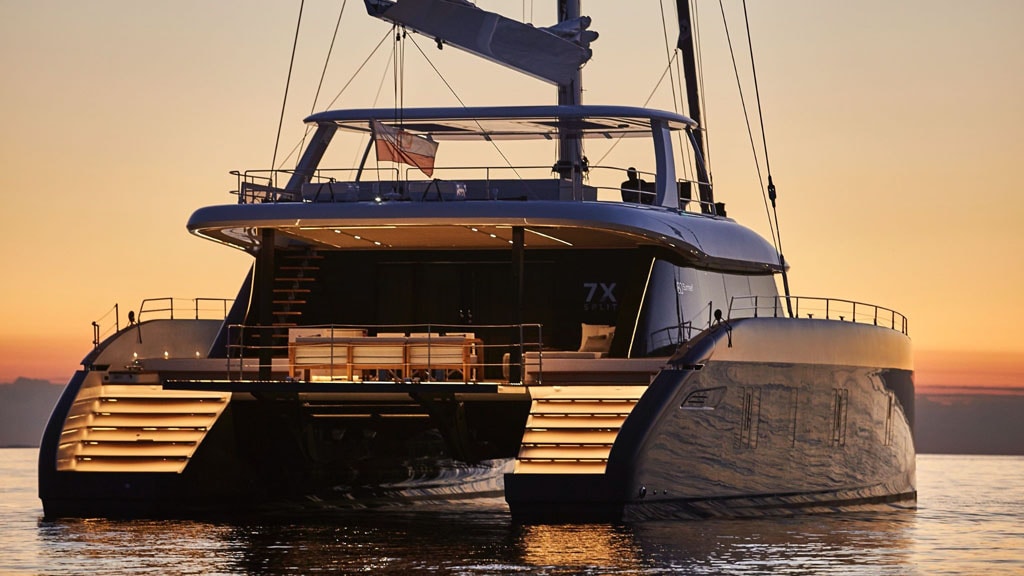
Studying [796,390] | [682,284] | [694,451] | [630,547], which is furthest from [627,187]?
[630,547]

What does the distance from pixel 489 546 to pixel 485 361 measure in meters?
5.93

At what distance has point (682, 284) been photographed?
847 inches

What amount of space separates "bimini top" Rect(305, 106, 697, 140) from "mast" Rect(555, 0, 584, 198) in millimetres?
139

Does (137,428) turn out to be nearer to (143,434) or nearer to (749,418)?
(143,434)

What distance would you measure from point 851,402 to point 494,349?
4462 mm

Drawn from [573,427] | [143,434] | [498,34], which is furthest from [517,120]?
[143,434]

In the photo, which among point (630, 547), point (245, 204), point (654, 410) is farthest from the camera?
point (245, 204)

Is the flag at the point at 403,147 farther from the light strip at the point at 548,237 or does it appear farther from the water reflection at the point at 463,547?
the water reflection at the point at 463,547

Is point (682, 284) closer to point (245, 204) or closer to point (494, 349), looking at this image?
point (494, 349)

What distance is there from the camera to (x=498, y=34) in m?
23.5

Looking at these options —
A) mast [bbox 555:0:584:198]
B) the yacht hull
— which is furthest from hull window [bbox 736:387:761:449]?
mast [bbox 555:0:584:198]

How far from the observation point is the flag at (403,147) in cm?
2236

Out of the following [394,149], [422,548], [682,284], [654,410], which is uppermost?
[394,149]

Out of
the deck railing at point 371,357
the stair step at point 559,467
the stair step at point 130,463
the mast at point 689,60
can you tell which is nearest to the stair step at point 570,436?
the stair step at point 559,467
